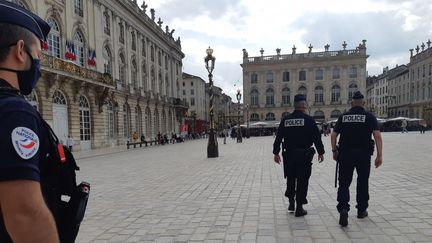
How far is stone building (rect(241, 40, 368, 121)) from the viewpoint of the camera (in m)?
72.0

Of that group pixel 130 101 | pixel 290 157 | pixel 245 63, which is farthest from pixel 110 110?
pixel 245 63

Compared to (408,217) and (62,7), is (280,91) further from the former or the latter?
(408,217)

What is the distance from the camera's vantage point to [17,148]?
4.25ft

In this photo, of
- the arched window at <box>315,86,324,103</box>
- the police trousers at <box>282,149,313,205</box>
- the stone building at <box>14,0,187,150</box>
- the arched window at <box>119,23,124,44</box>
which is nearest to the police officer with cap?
the police trousers at <box>282,149,313,205</box>

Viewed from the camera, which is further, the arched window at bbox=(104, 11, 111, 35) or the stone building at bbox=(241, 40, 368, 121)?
the stone building at bbox=(241, 40, 368, 121)

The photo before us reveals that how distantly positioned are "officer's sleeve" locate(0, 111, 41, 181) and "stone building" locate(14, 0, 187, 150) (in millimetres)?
22420

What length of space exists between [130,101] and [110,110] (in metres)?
4.52

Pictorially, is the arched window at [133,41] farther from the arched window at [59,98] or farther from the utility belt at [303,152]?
the utility belt at [303,152]

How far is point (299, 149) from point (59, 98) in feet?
76.9

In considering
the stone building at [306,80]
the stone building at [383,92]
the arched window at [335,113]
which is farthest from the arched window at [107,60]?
the stone building at [383,92]

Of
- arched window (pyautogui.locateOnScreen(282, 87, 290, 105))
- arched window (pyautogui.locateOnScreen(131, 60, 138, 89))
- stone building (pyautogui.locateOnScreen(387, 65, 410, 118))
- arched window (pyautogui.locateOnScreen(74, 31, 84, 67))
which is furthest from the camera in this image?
stone building (pyautogui.locateOnScreen(387, 65, 410, 118))

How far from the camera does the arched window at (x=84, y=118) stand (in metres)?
28.0

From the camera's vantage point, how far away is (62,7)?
999 inches

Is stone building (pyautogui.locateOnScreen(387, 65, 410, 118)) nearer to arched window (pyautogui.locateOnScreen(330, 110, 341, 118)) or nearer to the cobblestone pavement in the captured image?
arched window (pyautogui.locateOnScreen(330, 110, 341, 118))
